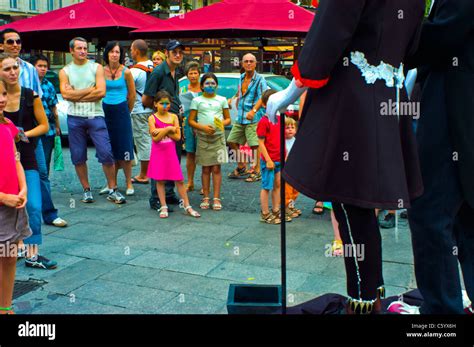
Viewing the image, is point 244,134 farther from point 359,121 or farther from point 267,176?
point 359,121

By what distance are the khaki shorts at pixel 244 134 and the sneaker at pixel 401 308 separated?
5173mm

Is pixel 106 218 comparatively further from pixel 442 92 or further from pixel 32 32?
pixel 32 32

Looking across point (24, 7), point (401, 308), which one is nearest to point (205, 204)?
point (401, 308)

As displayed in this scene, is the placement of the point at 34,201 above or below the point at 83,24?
below

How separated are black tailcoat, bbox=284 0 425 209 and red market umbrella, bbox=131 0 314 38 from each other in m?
6.59

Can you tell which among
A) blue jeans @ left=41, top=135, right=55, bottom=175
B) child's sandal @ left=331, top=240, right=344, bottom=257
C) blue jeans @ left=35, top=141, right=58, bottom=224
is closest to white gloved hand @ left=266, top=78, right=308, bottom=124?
child's sandal @ left=331, top=240, right=344, bottom=257

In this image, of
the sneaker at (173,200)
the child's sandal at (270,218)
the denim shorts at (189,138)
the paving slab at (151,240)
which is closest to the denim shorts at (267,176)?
the child's sandal at (270,218)

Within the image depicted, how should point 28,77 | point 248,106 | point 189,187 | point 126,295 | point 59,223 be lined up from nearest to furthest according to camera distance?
point 126,295, point 28,77, point 59,223, point 189,187, point 248,106

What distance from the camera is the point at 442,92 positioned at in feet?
9.20

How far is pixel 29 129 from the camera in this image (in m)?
4.87

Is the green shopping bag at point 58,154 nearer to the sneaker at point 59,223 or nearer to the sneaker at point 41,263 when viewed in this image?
the sneaker at point 59,223

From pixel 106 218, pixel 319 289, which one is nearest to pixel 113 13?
pixel 106 218

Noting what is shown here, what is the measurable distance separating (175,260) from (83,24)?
7.37 meters

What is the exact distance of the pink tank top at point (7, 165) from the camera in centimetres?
354
